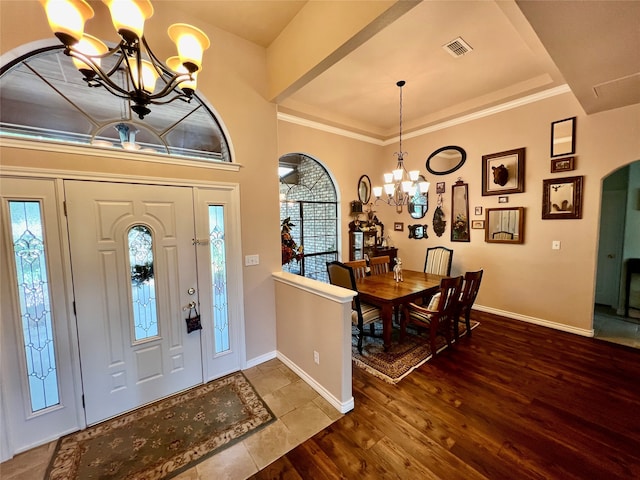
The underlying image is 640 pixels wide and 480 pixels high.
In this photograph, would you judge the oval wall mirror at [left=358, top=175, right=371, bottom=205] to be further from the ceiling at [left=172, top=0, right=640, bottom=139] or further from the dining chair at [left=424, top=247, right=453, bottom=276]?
the dining chair at [left=424, top=247, right=453, bottom=276]

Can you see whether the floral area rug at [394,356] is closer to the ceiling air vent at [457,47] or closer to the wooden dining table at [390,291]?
the wooden dining table at [390,291]

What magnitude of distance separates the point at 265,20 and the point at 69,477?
12.9ft

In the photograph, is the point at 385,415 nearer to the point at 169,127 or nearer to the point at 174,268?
the point at 174,268

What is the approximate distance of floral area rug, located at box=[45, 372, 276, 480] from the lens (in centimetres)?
170

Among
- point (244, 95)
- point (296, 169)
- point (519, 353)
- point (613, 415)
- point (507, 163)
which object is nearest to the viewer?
point (613, 415)

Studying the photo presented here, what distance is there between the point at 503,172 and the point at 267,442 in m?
4.62

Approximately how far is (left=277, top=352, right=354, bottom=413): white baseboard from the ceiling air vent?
12.4 ft

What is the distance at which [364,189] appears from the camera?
214 inches

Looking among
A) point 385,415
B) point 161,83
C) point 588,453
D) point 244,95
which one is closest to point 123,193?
point 161,83

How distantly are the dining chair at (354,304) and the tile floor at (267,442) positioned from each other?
3.07 feet

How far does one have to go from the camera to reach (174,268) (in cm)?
235

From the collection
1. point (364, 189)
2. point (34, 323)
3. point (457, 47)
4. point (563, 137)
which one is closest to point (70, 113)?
point (34, 323)

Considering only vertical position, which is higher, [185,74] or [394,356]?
[185,74]

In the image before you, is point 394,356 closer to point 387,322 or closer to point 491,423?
point 387,322
